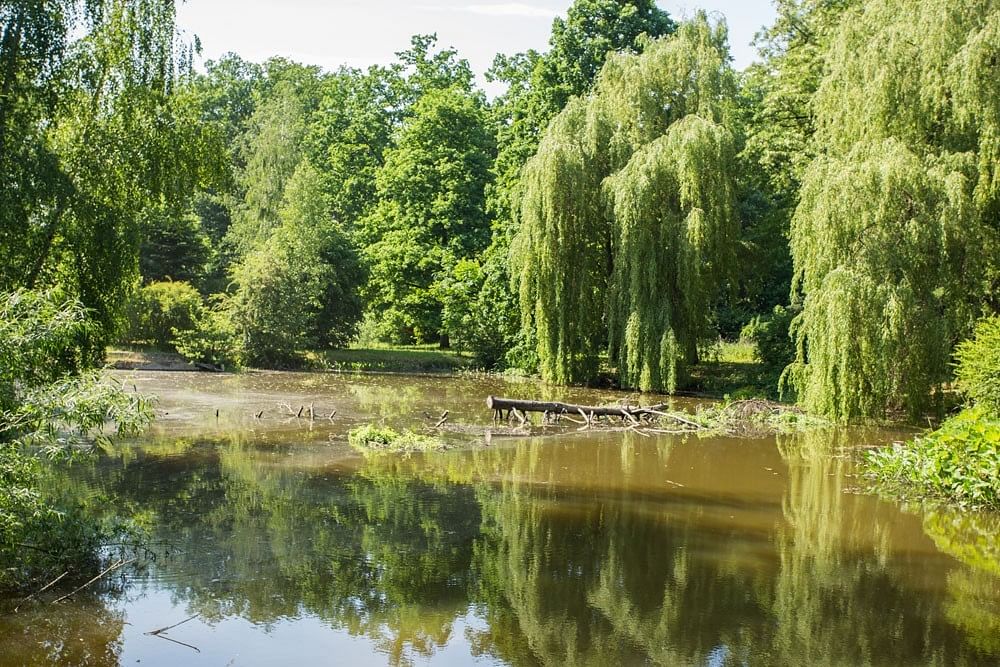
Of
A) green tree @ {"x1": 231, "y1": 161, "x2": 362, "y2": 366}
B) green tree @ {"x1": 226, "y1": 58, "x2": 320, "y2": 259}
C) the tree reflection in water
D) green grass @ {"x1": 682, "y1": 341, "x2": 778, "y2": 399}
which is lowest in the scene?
the tree reflection in water

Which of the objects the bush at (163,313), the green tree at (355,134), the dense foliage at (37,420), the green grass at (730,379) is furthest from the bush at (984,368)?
the green tree at (355,134)

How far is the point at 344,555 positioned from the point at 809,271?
45.3ft

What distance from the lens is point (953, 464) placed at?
14.0 metres

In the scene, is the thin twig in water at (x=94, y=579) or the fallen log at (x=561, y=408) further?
the fallen log at (x=561, y=408)

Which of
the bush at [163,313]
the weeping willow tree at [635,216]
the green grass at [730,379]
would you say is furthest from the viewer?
the bush at [163,313]

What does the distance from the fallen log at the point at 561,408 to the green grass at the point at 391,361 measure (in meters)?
13.9

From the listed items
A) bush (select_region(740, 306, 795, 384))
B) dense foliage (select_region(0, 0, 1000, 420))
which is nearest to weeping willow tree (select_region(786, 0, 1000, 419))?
dense foliage (select_region(0, 0, 1000, 420))

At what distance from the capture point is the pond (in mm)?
8531

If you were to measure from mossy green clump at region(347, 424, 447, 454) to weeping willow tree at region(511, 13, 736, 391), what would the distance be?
30.6 ft

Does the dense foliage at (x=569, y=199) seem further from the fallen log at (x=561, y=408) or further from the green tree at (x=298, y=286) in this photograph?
the fallen log at (x=561, y=408)

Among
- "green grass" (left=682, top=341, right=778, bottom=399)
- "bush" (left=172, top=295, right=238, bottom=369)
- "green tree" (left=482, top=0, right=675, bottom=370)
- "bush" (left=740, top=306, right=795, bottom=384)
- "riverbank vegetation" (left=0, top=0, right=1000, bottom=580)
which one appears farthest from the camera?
"green tree" (left=482, top=0, right=675, bottom=370)

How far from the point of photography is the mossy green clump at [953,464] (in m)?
Answer: 13.6

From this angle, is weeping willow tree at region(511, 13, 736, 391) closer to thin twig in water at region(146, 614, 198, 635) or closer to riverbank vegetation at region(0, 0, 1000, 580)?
riverbank vegetation at region(0, 0, 1000, 580)

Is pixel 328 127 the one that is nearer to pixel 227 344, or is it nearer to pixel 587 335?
pixel 227 344
